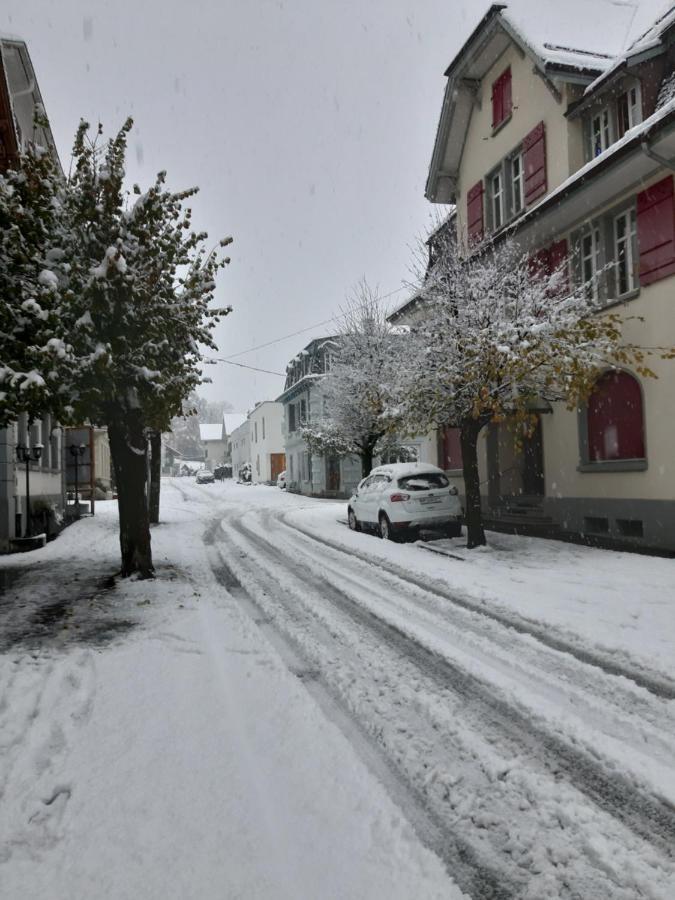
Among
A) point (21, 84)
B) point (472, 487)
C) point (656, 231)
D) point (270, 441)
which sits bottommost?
point (472, 487)

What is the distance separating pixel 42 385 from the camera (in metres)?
6.92

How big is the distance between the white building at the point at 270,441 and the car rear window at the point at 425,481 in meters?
38.2

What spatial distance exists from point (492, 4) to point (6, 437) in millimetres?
15567

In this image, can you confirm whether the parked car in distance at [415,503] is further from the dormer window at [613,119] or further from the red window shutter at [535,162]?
the dormer window at [613,119]

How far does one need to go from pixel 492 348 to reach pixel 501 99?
10.1 meters

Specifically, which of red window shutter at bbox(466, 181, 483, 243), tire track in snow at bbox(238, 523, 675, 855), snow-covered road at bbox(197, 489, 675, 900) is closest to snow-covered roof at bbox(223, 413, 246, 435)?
red window shutter at bbox(466, 181, 483, 243)

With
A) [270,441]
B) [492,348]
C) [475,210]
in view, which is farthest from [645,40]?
[270,441]

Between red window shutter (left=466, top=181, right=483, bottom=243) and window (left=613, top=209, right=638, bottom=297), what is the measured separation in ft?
16.5

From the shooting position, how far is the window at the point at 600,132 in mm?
12991

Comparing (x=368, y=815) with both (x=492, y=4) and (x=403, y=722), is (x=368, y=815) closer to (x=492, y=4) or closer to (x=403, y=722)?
(x=403, y=722)

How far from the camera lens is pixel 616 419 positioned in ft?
40.8

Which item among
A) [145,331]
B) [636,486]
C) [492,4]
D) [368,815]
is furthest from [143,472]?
[492,4]

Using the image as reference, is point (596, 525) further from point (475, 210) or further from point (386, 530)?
point (475, 210)

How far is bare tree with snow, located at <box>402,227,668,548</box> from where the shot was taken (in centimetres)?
1010
